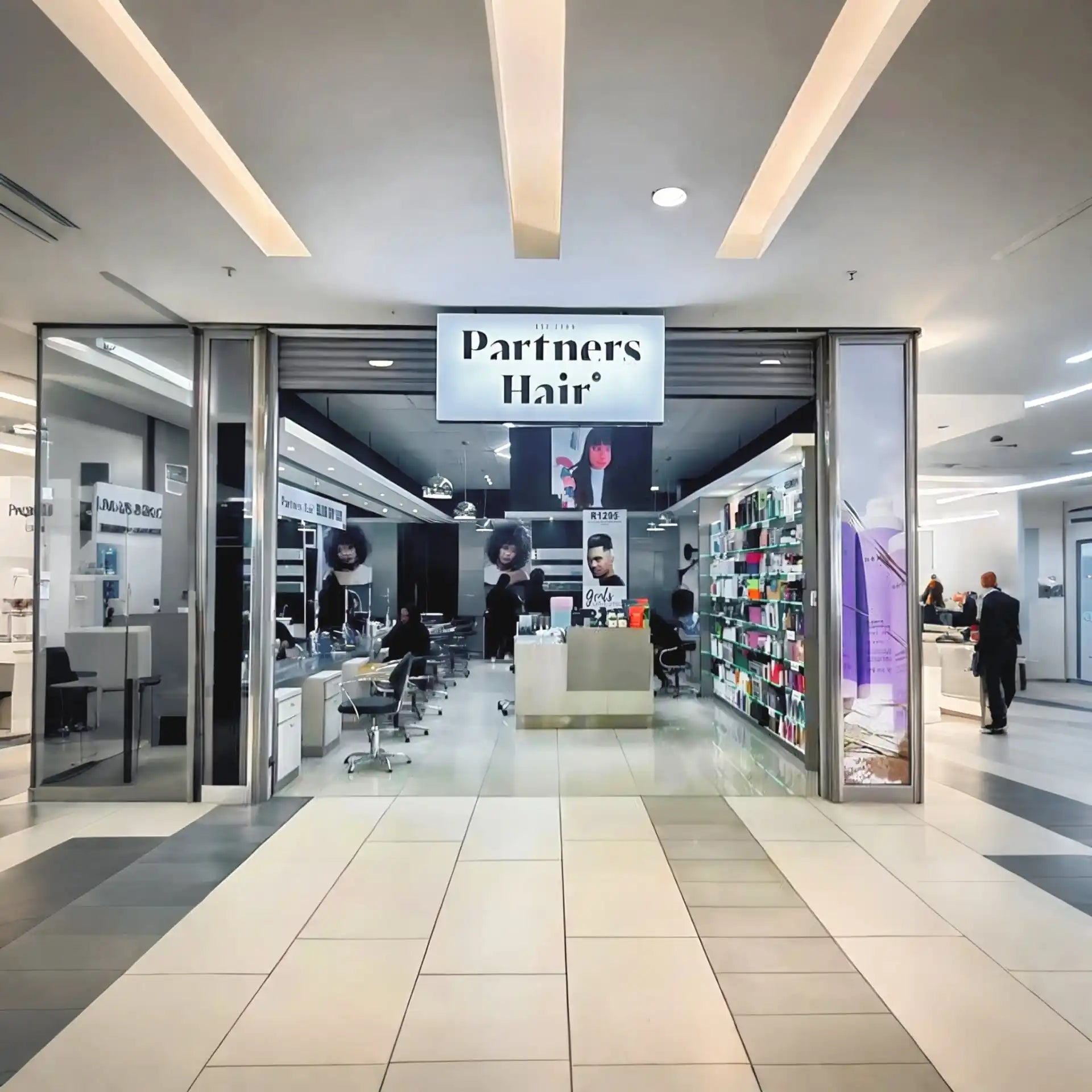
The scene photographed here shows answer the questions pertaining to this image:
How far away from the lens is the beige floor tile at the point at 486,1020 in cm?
234

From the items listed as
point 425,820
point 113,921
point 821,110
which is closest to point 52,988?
point 113,921

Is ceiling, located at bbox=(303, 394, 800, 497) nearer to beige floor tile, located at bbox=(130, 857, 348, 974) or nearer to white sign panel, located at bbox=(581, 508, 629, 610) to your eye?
white sign panel, located at bbox=(581, 508, 629, 610)

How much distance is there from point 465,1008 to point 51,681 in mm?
3993

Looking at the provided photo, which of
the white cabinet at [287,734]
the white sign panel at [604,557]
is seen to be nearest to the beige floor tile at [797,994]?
the white cabinet at [287,734]

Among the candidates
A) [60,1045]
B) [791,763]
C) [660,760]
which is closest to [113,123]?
[60,1045]

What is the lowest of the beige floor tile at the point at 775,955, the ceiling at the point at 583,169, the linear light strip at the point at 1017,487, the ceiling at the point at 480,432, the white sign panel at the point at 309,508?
the beige floor tile at the point at 775,955

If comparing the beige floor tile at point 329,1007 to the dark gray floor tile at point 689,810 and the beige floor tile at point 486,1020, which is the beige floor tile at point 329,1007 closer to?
the beige floor tile at point 486,1020

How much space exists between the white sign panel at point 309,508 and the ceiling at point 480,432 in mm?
1112

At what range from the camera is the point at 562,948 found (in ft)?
9.81

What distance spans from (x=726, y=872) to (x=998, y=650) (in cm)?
556

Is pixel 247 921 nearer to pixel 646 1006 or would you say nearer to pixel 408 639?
pixel 646 1006

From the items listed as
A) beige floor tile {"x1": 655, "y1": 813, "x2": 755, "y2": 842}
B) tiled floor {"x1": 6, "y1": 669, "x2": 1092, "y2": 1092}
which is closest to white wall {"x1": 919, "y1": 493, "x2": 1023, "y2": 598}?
tiled floor {"x1": 6, "y1": 669, "x2": 1092, "y2": 1092}

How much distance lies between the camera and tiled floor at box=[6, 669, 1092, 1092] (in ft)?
7.54

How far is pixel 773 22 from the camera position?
7.46 feet
